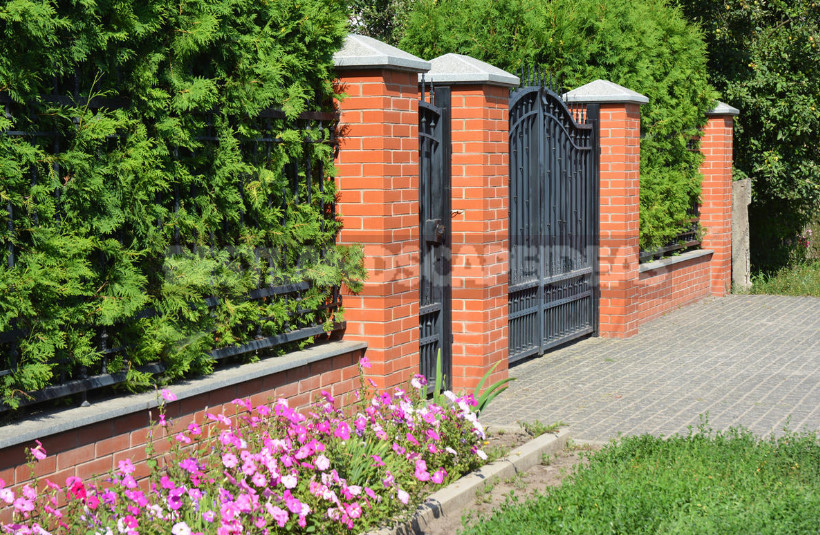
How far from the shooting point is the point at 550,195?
9891mm

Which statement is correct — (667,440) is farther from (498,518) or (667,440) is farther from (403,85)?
(403,85)

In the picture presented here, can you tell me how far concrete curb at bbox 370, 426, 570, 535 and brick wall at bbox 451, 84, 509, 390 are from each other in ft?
5.61

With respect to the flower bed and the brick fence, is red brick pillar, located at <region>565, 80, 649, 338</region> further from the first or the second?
the flower bed

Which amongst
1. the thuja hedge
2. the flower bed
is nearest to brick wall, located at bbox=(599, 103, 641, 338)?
the thuja hedge

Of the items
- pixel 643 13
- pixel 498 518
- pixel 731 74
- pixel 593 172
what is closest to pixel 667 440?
pixel 498 518

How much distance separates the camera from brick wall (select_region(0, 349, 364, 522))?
13.9 ft

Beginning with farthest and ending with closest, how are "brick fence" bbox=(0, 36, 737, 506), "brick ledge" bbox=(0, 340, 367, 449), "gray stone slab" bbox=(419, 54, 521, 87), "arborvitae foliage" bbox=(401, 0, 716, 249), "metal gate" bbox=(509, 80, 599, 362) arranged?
"arborvitae foliage" bbox=(401, 0, 716, 249), "metal gate" bbox=(509, 80, 599, 362), "gray stone slab" bbox=(419, 54, 521, 87), "brick fence" bbox=(0, 36, 737, 506), "brick ledge" bbox=(0, 340, 367, 449)

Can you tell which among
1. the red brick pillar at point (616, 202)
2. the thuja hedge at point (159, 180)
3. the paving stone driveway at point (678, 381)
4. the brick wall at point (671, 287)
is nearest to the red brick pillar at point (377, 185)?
the thuja hedge at point (159, 180)

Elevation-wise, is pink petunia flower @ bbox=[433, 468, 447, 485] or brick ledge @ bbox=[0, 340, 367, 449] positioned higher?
brick ledge @ bbox=[0, 340, 367, 449]

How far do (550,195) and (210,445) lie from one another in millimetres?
5456

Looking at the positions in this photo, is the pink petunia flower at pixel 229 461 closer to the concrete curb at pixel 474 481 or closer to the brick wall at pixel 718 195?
the concrete curb at pixel 474 481

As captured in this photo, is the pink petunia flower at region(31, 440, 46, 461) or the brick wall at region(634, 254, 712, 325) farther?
the brick wall at region(634, 254, 712, 325)

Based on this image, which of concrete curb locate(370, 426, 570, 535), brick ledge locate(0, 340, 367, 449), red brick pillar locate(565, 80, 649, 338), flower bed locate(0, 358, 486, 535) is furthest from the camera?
red brick pillar locate(565, 80, 649, 338)

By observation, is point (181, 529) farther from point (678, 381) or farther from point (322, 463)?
point (678, 381)
